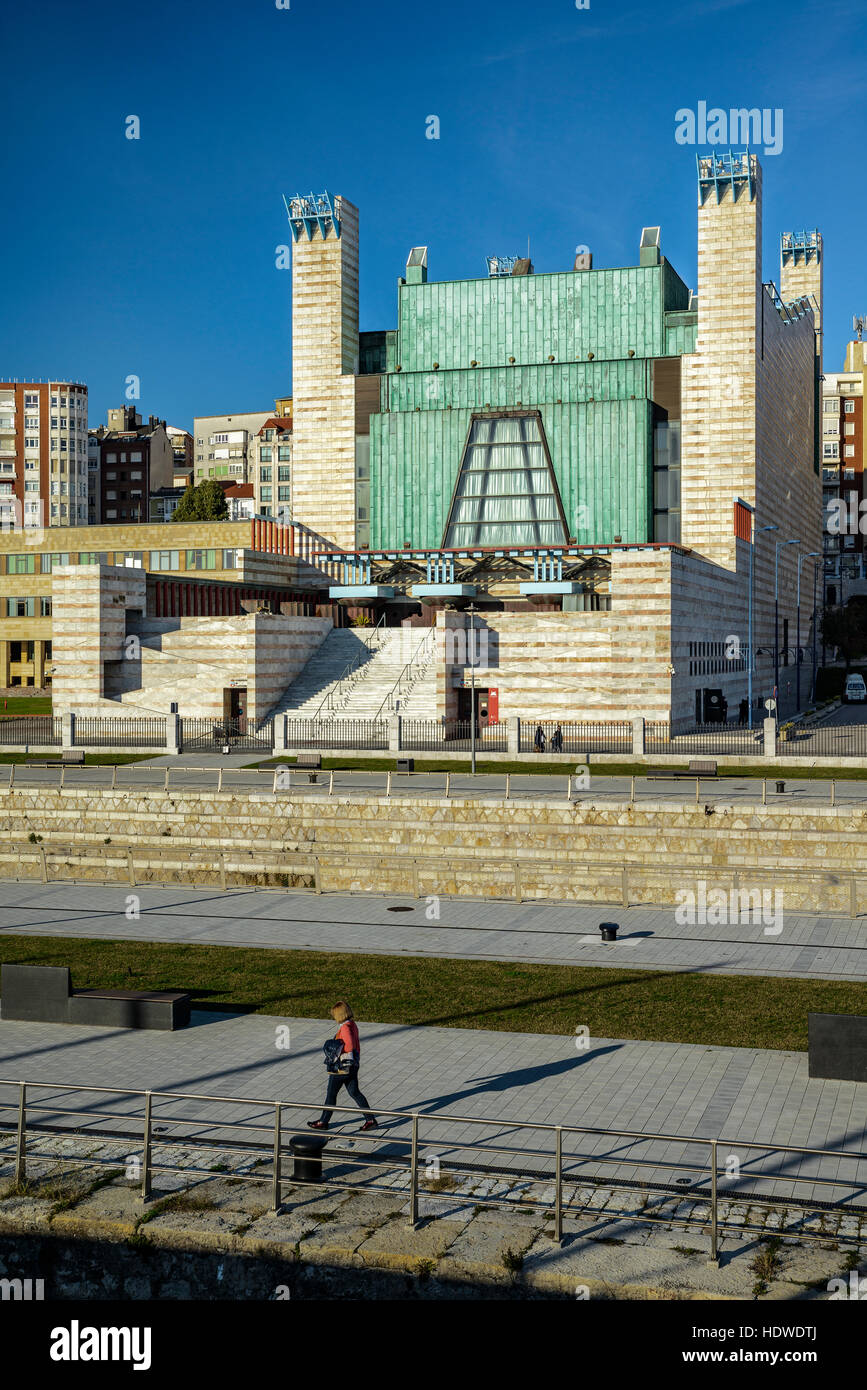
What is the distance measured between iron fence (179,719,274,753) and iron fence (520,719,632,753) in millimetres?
10534

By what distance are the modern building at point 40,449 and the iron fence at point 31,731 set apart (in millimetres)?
75768

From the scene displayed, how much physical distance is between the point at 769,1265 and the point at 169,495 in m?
143

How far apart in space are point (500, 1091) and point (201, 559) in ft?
197

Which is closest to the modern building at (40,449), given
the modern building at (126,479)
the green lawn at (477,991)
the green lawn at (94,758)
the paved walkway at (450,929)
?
the modern building at (126,479)

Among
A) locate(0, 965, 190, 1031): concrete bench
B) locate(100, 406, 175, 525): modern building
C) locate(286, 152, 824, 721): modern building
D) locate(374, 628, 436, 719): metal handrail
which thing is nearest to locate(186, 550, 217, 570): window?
locate(286, 152, 824, 721): modern building

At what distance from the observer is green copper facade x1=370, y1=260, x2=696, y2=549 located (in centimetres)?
7581

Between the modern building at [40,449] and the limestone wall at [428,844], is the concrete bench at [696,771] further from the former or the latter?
the modern building at [40,449]

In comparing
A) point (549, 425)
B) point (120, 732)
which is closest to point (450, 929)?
point (120, 732)

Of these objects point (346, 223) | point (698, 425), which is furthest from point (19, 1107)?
point (346, 223)

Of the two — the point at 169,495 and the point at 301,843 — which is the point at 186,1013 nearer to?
the point at 301,843

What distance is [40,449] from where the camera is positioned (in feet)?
421

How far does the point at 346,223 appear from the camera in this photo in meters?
80.9

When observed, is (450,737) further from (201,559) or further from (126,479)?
(126,479)

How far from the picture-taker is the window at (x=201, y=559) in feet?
234
